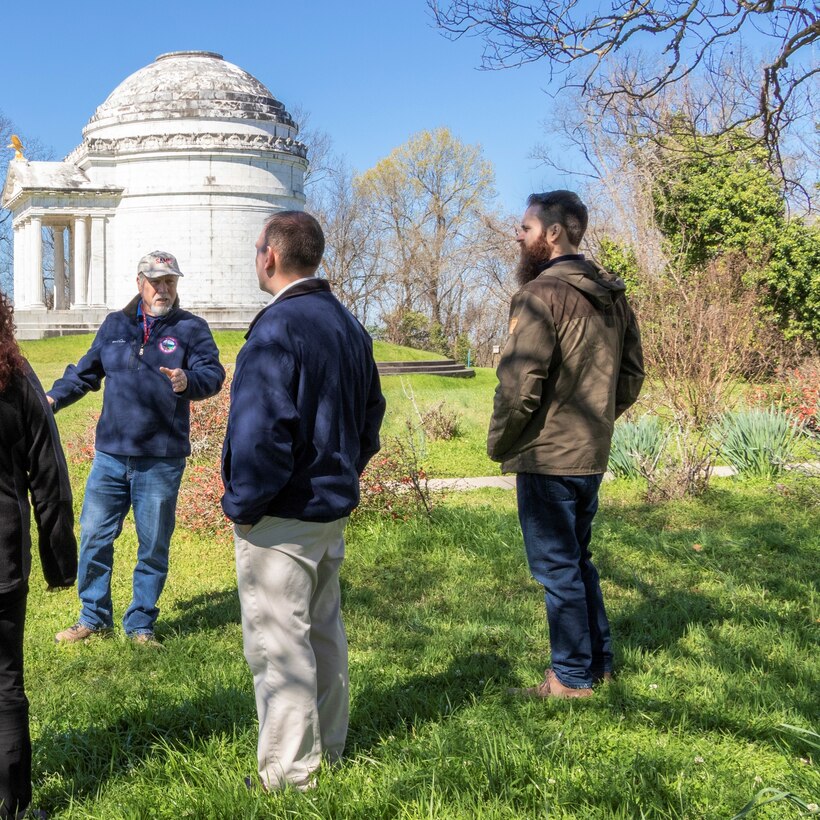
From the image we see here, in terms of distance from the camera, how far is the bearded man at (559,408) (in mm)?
3773

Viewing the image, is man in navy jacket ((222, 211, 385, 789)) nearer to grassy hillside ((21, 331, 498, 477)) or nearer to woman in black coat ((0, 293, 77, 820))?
woman in black coat ((0, 293, 77, 820))

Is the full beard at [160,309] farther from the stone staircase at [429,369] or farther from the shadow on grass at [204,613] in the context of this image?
the stone staircase at [429,369]

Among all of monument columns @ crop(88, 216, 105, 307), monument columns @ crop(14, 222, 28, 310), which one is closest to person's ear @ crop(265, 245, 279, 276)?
monument columns @ crop(88, 216, 105, 307)

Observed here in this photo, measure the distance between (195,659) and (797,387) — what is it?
10495 mm

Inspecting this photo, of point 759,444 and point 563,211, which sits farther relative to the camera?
point 759,444

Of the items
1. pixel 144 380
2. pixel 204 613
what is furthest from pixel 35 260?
pixel 144 380

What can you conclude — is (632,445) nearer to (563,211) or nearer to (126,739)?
(563,211)

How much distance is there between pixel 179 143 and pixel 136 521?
28366mm

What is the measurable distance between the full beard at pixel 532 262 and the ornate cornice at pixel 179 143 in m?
29.0

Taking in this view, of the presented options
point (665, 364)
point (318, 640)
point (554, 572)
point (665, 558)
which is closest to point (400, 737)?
point (318, 640)

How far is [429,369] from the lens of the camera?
88.7ft

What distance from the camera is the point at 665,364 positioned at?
12047 mm

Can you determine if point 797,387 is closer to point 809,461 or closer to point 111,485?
point 809,461

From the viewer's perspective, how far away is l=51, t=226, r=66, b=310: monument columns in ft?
120
